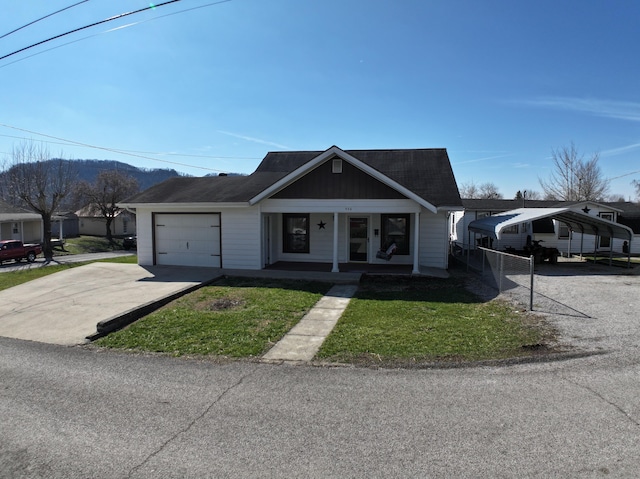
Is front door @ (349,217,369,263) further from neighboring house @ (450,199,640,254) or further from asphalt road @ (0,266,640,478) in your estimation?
neighboring house @ (450,199,640,254)

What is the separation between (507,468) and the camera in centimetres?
313

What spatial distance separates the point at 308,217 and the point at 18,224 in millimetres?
34396

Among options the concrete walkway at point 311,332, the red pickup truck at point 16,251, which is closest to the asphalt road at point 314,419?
the concrete walkway at point 311,332

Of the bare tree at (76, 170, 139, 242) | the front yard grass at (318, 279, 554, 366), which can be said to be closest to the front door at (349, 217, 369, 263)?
the front yard grass at (318, 279, 554, 366)

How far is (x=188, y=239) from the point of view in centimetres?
1552

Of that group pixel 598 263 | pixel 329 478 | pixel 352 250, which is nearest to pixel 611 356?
pixel 329 478

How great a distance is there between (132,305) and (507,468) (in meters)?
8.59

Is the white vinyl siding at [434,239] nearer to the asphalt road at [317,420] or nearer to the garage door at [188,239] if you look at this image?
the garage door at [188,239]

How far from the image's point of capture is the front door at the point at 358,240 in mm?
15867

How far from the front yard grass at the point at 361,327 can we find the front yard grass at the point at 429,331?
0.6 inches

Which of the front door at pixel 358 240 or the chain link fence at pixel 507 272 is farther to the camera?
the front door at pixel 358 240

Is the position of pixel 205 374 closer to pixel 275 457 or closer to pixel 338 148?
pixel 275 457

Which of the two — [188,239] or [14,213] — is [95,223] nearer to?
[14,213]

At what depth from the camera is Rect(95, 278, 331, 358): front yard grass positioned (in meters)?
6.54
